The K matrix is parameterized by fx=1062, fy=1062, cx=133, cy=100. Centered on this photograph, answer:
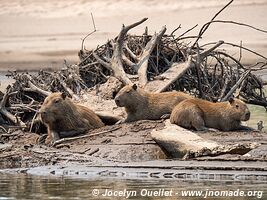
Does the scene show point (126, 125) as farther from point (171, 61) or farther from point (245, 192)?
point (245, 192)

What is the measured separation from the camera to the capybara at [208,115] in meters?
13.0

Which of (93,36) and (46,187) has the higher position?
(46,187)

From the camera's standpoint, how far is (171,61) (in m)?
15.9

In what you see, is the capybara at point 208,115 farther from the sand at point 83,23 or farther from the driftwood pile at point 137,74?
the sand at point 83,23

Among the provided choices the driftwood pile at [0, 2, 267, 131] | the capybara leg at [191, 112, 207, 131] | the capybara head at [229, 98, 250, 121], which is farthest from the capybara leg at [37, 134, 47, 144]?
the capybara head at [229, 98, 250, 121]

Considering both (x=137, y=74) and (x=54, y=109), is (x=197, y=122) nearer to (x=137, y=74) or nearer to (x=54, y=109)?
(x=54, y=109)

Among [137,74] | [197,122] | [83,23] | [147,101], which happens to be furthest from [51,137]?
[83,23]

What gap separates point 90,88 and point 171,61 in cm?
132

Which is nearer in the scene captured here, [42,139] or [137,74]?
[42,139]

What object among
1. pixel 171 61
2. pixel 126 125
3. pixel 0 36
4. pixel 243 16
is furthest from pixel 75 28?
pixel 126 125

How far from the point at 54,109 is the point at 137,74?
90.8 inches

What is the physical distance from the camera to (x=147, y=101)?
13820mm

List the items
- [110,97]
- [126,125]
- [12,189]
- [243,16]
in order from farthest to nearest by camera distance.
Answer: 1. [243,16]
2. [110,97]
3. [126,125]
4. [12,189]

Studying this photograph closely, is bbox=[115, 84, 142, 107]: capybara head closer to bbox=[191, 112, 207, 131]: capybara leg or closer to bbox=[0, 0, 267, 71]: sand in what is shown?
bbox=[191, 112, 207, 131]: capybara leg
